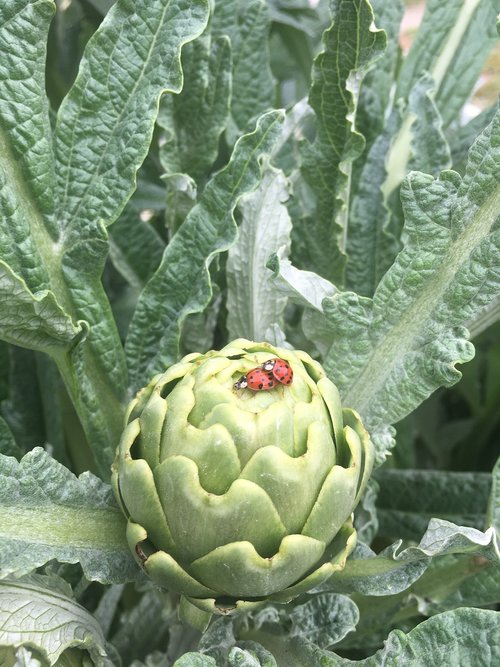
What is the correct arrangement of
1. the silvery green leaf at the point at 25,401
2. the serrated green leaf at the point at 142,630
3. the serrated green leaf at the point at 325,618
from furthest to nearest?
the silvery green leaf at the point at 25,401 → the serrated green leaf at the point at 142,630 → the serrated green leaf at the point at 325,618

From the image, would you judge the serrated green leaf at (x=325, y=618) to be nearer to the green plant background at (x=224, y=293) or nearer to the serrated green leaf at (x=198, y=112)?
the green plant background at (x=224, y=293)

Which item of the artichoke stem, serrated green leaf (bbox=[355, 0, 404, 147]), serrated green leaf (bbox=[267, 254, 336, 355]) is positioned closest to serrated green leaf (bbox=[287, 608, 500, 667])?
the artichoke stem

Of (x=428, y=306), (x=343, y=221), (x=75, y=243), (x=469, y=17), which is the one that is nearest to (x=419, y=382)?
(x=428, y=306)

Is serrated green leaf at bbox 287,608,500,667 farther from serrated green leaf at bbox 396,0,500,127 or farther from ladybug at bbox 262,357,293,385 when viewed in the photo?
serrated green leaf at bbox 396,0,500,127

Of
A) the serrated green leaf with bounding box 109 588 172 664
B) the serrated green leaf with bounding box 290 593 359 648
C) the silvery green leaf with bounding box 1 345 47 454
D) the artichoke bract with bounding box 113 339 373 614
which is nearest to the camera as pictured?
the artichoke bract with bounding box 113 339 373 614

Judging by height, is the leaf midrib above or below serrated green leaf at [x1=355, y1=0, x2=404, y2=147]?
below

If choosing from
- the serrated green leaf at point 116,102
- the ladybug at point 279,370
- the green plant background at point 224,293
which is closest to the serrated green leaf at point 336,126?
the green plant background at point 224,293
